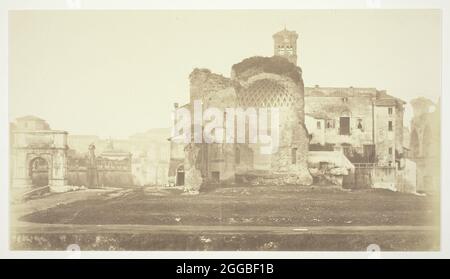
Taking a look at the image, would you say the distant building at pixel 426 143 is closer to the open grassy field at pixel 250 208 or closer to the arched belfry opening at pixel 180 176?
the open grassy field at pixel 250 208

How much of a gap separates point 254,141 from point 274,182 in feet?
2.36

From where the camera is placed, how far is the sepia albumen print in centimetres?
954

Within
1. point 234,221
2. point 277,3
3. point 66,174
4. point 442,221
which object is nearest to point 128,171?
point 66,174

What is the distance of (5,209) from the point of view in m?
9.64

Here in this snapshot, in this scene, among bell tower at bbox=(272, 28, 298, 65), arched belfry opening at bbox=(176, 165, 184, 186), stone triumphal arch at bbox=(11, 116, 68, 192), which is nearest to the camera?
bell tower at bbox=(272, 28, 298, 65)

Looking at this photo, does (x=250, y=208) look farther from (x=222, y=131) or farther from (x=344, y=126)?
(x=344, y=126)
